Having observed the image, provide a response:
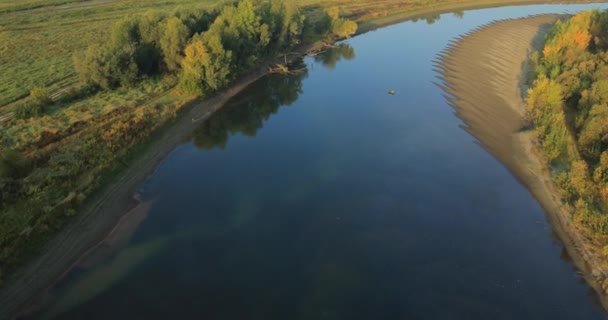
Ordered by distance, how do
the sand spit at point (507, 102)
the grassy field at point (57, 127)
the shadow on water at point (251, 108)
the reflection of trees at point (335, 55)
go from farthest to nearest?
the reflection of trees at point (335, 55) → the shadow on water at point (251, 108) → the sand spit at point (507, 102) → the grassy field at point (57, 127)

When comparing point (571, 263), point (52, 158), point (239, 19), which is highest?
point (239, 19)

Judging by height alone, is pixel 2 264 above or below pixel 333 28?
below

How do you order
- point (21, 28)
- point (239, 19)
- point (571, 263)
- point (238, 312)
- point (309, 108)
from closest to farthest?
point (238, 312), point (571, 263), point (309, 108), point (239, 19), point (21, 28)

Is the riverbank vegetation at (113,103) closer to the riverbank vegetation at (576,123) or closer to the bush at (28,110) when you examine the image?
the bush at (28,110)

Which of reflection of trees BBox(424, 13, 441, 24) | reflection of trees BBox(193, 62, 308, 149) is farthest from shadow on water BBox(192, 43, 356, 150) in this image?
reflection of trees BBox(424, 13, 441, 24)

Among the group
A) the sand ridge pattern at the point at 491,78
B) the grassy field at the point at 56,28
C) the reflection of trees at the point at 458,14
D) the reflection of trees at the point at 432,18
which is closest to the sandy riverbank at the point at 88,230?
the grassy field at the point at 56,28

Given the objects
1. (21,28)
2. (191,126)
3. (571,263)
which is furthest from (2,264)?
(21,28)

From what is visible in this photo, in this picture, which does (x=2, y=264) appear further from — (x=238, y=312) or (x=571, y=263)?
(x=571, y=263)
